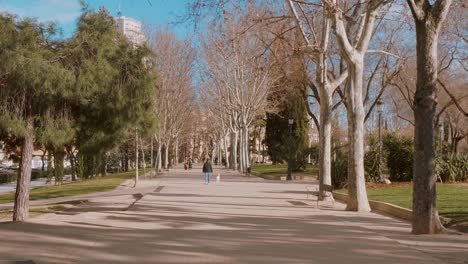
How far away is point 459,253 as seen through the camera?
9.35 m

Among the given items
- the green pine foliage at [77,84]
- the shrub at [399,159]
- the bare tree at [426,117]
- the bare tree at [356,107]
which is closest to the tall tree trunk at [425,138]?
the bare tree at [426,117]

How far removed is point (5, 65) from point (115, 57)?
→ 3.07 metres

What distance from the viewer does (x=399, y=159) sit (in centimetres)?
3062

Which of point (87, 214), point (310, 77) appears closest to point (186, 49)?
point (310, 77)

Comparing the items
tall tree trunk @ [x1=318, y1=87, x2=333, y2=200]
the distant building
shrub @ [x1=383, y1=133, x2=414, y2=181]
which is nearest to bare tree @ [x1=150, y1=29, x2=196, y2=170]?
the distant building

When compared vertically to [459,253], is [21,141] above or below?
above

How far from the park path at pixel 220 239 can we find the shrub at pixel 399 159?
47.3ft

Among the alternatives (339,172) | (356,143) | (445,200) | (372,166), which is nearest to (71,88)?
(356,143)

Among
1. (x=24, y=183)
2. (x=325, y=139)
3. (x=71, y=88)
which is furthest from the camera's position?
(x=325, y=139)

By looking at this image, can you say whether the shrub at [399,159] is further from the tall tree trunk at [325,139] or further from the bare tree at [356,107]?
the bare tree at [356,107]

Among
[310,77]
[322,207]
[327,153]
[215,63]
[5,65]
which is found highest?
[215,63]

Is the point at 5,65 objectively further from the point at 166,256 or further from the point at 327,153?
the point at 327,153

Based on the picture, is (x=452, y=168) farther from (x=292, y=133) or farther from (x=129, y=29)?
(x=292, y=133)

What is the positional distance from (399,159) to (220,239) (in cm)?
2157
